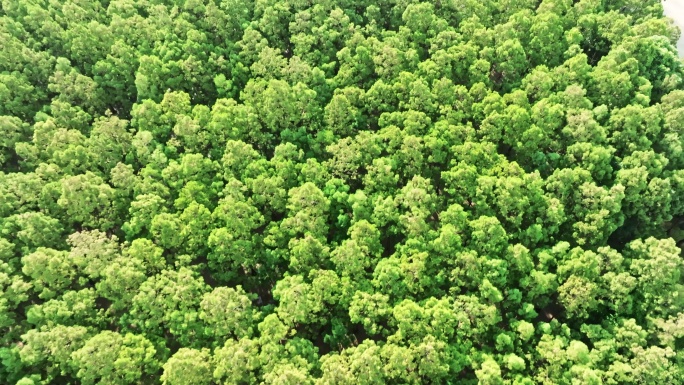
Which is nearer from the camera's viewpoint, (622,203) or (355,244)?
(355,244)

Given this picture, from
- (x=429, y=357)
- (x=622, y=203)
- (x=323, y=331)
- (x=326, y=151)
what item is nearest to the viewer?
(x=429, y=357)

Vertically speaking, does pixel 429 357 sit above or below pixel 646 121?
below

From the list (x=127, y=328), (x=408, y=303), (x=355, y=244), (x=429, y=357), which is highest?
(x=355, y=244)

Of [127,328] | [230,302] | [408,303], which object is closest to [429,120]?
[408,303]

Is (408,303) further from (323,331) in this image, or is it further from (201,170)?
(201,170)

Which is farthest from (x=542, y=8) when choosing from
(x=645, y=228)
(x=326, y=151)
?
(x=326, y=151)

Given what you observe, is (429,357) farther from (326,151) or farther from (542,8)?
(542,8)

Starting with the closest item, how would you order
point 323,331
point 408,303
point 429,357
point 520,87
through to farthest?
point 429,357 → point 408,303 → point 323,331 → point 520,87
